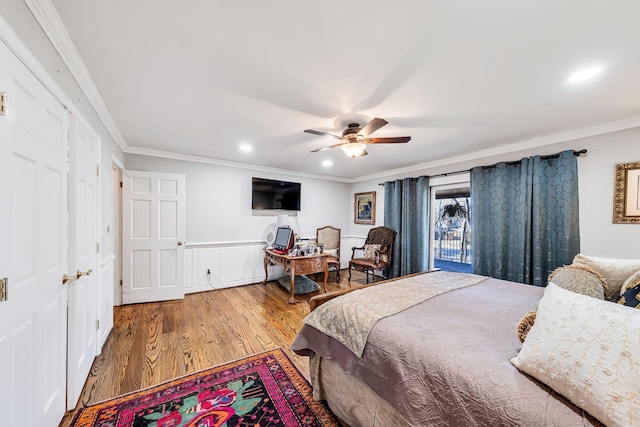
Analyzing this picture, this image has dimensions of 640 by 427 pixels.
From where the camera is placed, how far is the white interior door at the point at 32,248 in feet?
3.13

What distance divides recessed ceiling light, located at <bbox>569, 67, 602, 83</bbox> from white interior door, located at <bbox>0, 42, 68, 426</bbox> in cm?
311

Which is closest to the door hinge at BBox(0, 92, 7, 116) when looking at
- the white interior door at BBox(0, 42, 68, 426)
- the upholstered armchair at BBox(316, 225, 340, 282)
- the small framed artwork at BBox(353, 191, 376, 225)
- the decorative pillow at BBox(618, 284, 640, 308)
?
the white interior door at BBox(0, 42, 68, 426)

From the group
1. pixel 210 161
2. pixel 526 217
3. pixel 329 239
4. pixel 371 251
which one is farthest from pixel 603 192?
pixel 210 161

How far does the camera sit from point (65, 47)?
1383 mm

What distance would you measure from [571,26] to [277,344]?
10.3 feet

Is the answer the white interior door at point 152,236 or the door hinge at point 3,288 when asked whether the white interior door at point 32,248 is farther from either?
the white interior door at point 152,236

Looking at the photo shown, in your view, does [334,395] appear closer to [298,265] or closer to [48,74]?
[298,265]

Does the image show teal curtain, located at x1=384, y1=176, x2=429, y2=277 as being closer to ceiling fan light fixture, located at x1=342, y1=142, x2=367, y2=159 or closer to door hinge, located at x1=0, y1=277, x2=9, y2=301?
ceiling fan light fixture, located at x1=342, y1=142, x2=367, y2=159

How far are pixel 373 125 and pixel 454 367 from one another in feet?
5.91

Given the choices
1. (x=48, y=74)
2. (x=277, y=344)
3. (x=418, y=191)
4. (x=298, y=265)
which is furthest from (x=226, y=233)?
(x=418, y=191)

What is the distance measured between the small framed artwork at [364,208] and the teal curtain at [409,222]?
0.52 m

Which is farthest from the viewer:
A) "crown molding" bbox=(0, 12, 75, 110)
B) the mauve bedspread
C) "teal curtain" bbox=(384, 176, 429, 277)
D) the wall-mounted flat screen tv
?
the wall-mounted flat screen tv

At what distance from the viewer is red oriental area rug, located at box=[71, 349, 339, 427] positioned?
1.51 metres

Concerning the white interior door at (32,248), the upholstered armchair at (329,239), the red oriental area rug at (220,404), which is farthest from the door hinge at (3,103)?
the upholstered armchair at (329,239)
